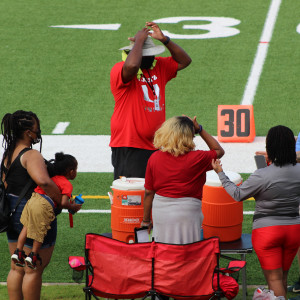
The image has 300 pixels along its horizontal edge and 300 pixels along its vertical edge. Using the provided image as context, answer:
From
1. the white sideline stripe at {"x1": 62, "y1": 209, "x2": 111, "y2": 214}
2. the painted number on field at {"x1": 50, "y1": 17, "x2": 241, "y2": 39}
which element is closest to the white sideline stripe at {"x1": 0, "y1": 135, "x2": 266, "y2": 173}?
the white sideline stripe at {"x1": 62, "y1": 209, "x2": 111, "y2": 214}

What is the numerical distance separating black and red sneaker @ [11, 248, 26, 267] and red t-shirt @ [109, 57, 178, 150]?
157cm

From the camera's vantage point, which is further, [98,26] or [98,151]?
[98,26]

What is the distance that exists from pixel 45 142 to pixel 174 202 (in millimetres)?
6704

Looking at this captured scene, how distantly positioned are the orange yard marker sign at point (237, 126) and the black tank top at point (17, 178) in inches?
261

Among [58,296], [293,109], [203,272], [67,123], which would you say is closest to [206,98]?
[293,109]

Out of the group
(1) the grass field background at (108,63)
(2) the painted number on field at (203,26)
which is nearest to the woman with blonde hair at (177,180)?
(1) the grass field background at (108,63)

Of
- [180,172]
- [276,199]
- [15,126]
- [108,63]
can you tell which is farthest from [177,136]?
[108,63]

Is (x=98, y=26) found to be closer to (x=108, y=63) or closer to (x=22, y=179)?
(x=108, y=63)

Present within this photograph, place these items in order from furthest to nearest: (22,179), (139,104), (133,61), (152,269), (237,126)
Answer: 1. (237,126)
2. (139,104)
3. (133,61)
4. (22,179)
5. (152,269)

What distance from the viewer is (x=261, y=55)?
16641mm

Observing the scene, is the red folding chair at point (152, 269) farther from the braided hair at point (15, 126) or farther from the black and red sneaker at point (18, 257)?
the braided hair at point (15, 126)

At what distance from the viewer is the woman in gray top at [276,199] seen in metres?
5.89

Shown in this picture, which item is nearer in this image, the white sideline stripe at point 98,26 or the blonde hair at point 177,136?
the blonde hair at point 177,136

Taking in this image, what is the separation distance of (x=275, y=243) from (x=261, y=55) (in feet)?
36.5
